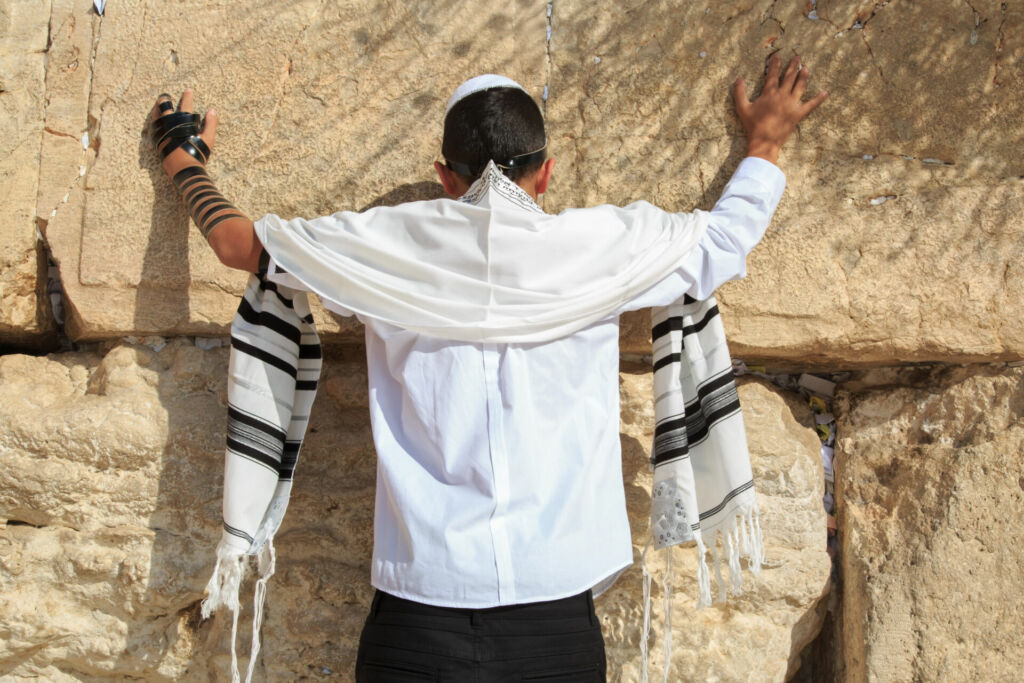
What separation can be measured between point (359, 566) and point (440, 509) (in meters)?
0.82

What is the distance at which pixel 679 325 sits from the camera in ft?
7.32

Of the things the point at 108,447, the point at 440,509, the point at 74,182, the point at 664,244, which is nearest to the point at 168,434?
the point at 108,447

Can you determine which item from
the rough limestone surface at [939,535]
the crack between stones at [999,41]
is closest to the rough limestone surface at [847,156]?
the crack between stones at [999,41]

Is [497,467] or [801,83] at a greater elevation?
[801,83]

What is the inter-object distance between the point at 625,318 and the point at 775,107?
74cm

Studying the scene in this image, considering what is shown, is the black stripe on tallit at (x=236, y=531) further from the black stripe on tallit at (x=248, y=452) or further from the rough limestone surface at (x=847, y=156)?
the rough limestone surface at (x=847, y=156)

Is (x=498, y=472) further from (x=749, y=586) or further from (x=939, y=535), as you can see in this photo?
(x=939, y=535)

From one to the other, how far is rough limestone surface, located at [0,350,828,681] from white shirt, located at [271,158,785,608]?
0.61m

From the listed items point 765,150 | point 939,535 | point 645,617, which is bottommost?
point 645,617

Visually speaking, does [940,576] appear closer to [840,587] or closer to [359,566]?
[840,587]

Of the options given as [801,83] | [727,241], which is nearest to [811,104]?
[801,83]

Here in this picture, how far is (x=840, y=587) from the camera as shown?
2.67 metres

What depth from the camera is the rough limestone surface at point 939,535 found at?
2445 mm

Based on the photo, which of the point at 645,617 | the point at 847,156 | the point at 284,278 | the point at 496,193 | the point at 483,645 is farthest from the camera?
the point at 847,156
